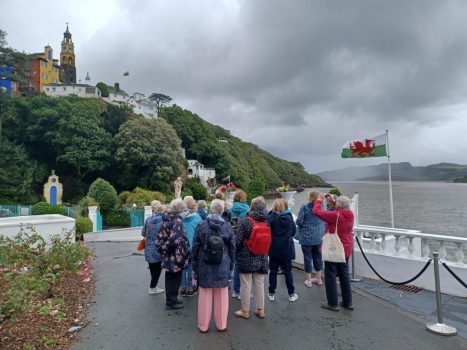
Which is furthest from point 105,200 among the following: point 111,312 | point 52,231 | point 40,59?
point 40,59

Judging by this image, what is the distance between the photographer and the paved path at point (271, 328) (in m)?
3.87

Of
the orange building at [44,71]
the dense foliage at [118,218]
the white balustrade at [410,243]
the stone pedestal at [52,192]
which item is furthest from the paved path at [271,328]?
the orange building at [44,71]

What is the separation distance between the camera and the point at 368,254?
6867 millimetres

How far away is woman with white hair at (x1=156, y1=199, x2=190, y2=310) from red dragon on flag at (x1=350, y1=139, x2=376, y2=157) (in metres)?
8.20

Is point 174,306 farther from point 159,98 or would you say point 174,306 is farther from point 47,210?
point 159,98

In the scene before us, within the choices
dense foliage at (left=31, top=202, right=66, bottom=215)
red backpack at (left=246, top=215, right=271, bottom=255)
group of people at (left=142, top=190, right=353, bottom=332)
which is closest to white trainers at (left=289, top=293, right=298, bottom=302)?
group of people at (left=142, top=190, right=353, bottom=332)

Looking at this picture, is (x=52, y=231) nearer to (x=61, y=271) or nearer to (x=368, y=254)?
(x=61, y=271)

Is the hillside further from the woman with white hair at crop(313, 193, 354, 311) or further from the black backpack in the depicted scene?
the black backpack

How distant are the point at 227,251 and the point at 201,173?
52419 mm

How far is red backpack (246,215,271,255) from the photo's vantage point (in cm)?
450

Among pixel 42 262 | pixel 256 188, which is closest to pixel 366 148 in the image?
pixel 256 188

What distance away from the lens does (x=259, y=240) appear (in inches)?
177

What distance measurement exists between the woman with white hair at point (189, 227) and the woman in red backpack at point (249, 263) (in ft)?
3.98

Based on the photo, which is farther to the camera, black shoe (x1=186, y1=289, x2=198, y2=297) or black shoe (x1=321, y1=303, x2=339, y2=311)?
black shoe (x1=186, y1=289, x2=198, y2=297)
